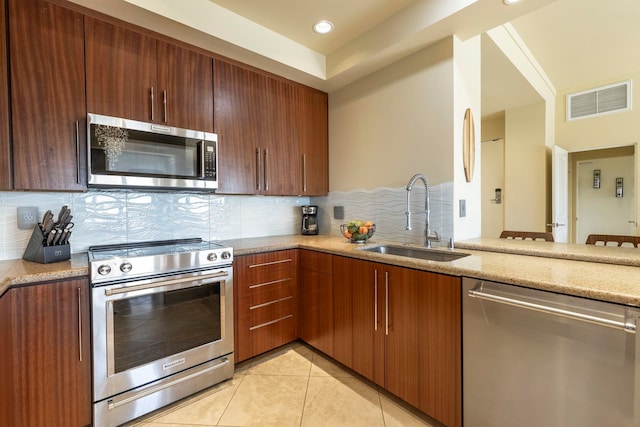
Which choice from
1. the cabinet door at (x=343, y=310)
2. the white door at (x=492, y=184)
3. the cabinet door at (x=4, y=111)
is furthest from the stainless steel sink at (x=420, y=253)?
the white door at (x=492, y=184)

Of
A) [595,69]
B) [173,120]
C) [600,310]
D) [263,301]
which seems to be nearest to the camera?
[600,310]

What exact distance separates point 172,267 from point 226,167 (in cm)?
89

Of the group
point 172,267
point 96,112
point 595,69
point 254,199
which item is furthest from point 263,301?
point 595,69

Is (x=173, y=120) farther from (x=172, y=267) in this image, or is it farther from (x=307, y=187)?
(x=307, y=187)

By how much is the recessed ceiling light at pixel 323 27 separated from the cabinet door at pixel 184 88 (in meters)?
0.84

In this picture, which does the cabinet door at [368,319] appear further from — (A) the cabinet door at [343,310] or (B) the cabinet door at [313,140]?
(B) the cabinet door at [313,140]

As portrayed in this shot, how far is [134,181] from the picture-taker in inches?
69.3

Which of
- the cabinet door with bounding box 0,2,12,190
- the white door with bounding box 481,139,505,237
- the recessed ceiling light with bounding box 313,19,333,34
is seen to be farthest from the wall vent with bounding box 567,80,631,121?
Result: the cabinet door with bounding box 0,2,12,190

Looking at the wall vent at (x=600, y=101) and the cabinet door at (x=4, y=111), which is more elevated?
the wall vent at (x=600, y=101)

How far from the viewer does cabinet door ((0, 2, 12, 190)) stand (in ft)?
4.70

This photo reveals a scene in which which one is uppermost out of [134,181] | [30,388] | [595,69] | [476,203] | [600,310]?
[595,69]

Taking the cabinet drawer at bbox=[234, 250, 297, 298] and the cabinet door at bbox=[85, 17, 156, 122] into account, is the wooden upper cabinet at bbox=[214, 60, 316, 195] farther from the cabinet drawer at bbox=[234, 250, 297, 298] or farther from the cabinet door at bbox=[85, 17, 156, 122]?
the cabinet drawer at bbox=[234, 250, 297, 298]

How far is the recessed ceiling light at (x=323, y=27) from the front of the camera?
2135 millimetres

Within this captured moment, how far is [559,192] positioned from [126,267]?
15.5 feet
